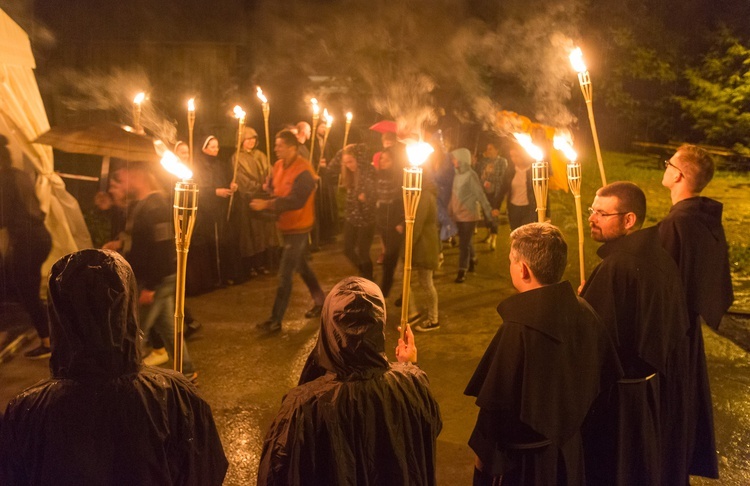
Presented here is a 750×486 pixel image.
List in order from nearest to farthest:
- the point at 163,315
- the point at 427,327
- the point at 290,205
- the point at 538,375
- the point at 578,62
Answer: the point at 538,375 < the point at 578,62 < the point at 163,315 < the point at 290,205 < the point at 427,327

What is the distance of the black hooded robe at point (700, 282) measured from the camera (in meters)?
4.31

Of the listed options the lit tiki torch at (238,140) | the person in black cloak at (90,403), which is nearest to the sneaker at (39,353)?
the lit tiki torch at (238,140)

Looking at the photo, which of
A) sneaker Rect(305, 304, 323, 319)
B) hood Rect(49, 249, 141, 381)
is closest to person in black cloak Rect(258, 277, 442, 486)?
hood Rect(49, 249, 141, 381)

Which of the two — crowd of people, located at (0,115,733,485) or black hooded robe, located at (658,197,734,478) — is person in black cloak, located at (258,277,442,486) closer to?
crowd of people, located at (0,115,733,485)

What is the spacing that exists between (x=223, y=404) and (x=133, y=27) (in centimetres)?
1157

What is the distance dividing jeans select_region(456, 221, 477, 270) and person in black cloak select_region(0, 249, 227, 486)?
7.30m

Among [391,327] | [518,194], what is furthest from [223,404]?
[518,194]

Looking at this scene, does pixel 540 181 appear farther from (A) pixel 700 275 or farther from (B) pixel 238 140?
(B) pixel 238 140

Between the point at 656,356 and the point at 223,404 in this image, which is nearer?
the point at 656,356

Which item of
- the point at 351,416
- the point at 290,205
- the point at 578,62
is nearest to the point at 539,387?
the point at 351,416

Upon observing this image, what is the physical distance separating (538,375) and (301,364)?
13.1 feet

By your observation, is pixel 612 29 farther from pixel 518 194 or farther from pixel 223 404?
pixel 223 404

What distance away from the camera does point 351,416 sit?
8.59 feet

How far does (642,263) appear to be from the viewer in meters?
3.72
